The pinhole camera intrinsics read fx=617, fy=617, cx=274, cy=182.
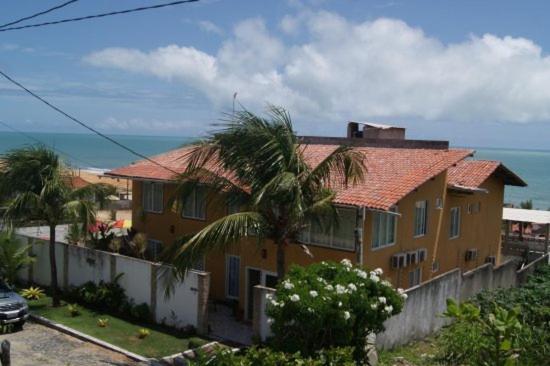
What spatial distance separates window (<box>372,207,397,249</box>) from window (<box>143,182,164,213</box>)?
8.84m

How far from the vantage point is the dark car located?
1717 cm

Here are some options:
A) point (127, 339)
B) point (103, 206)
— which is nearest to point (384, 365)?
point (127, 339)

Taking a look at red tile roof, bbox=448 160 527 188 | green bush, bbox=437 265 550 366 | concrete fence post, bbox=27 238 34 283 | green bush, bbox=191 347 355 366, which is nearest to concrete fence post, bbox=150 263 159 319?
concrete fence post, bbox=27 238 34 283

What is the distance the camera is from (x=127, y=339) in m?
16.9

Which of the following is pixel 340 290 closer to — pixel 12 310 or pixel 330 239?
pixel 330 239

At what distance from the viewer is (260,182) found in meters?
13.4

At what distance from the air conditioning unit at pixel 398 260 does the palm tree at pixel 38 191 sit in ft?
31.1

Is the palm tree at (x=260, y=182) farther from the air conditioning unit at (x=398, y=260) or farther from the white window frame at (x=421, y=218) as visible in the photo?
the white window frame at (x=421, y=218)

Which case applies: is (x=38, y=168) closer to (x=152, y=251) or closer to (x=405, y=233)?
(x=152, y=251)

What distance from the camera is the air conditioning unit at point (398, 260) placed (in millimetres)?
19297

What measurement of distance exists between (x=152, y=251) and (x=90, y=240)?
2420 mm

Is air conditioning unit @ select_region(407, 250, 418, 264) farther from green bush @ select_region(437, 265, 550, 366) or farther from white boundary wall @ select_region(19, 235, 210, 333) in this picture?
white boundary wall @ select_region(19, 235, 210, 333)

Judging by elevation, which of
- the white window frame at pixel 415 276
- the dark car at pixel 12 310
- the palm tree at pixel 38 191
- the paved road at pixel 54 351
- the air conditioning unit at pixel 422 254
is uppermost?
the palm tree at pixel 38 191

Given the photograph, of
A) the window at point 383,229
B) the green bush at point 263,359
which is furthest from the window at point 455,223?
the green bush at point 263,359
